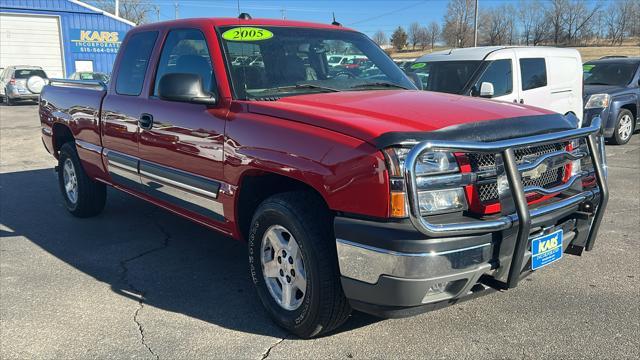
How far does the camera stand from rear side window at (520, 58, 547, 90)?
850cm

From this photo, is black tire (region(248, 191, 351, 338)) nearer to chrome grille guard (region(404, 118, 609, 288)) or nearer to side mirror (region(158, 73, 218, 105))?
chrome grille guard (region(404, 118, 609, 288))

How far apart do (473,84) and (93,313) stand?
20.6ft

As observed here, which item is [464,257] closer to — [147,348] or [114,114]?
[147,348]

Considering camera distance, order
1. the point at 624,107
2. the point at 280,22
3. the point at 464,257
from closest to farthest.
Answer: the point at 464,257 < the point at 280,22 < the point at 624,107

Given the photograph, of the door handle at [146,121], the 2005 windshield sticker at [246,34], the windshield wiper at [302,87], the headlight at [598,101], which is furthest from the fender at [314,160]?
the headlight at [598,101]

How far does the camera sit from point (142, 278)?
173 inches

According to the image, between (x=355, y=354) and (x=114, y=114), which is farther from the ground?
(x=114, y=114)

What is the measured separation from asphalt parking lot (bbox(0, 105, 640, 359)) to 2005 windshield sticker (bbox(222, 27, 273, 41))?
72.1 inches

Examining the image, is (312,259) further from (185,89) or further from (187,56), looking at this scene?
(187,56)

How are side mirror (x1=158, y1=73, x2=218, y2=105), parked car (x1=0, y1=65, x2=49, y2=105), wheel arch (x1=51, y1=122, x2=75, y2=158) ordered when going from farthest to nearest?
parked car (x1=0, y1=65, x2=49, y2=105), wheel arch (x1=51, y1=122, x2=75, y2=158), side mirror (x1=158, y1=73, x2=218, y2=105)

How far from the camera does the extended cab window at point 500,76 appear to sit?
8.30m

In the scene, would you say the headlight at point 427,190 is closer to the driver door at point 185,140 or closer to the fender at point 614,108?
the driver door at point 185,140

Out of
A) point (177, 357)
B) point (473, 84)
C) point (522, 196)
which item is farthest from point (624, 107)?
point (177, 357)

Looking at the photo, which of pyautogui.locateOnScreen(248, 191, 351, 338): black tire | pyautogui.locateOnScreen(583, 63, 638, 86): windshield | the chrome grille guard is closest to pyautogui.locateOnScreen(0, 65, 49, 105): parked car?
pyautogui.locateOnScreen(583, 63, 638, 86): windshield
